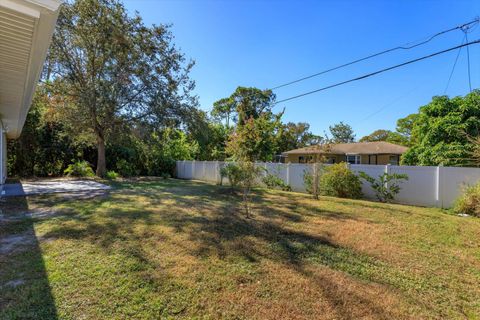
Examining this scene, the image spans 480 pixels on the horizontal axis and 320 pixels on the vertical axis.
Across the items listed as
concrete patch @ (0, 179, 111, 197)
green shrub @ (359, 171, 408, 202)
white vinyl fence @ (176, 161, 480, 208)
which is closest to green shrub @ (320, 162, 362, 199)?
white vinyl fence @ (176, 161, 480, 208)

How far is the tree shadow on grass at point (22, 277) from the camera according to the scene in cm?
247

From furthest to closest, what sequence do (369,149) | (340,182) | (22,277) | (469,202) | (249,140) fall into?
(369,149) → (340,182) → (249,140) → (469,202) → (22,277)

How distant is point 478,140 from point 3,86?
10863mm

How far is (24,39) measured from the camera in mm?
3322

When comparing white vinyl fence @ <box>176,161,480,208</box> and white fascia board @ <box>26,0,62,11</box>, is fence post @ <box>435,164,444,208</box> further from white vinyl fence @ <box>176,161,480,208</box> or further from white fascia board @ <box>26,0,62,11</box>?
white fascia board @ <box>26,0,62,11</box>

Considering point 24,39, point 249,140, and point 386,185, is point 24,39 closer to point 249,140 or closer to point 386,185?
point 249,140

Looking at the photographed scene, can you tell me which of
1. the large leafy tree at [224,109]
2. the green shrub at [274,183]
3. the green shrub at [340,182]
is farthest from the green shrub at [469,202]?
the large leafy tree at [224,109]

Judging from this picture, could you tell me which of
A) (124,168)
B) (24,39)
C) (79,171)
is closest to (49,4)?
(24,39)

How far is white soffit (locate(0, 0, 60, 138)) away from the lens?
2.60 m

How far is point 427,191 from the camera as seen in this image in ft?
26.7

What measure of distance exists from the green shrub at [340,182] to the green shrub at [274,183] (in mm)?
2095

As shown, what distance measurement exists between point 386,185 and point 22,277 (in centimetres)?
958

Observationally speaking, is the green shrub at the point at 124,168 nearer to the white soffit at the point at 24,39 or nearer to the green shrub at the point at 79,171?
the green shrub at the point at 79,171

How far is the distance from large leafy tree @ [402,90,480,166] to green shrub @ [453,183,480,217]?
16.1ft
